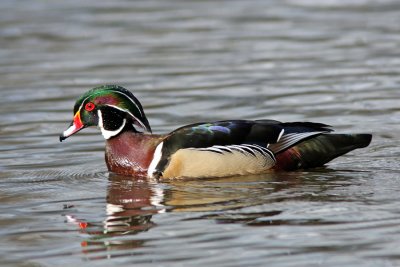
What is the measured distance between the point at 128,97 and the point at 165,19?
9433mm

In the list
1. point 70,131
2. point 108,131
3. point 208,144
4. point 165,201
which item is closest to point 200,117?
point 108,131

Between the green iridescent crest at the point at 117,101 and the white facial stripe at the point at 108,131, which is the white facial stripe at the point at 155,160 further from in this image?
the white facial stripe at the point at 108,131

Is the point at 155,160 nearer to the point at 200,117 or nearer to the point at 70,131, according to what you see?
the point at 70,131

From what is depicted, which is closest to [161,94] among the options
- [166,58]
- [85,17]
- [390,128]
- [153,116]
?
[153,116]

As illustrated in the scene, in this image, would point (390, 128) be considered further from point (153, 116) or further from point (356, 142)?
point (153, 116)

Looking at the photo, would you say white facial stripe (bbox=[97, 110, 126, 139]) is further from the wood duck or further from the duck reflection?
the duck reflection

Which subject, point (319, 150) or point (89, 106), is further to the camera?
point (89, 106)

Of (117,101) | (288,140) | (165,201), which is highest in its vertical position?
(117,101)

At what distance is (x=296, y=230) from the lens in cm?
841

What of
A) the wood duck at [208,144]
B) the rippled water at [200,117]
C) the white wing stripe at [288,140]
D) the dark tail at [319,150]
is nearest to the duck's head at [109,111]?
the wood duck at [208,144]

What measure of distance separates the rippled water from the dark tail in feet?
0.43

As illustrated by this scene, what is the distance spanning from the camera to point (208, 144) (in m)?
10.5

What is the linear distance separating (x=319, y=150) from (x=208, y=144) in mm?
1078

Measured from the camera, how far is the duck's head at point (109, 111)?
1097 cm
